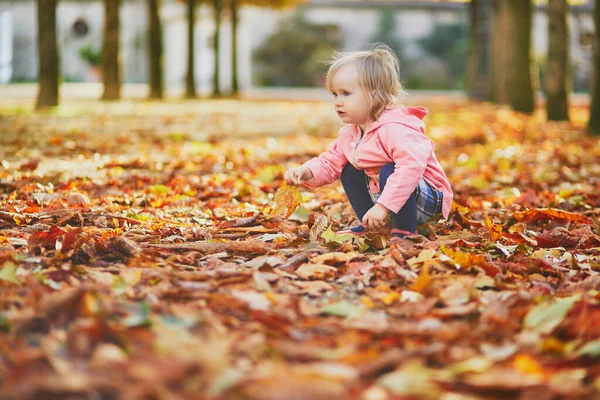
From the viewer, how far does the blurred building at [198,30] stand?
141 ft

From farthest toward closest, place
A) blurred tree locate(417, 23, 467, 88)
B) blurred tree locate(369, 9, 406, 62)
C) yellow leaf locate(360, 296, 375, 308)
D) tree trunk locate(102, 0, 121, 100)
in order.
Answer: blurred tree locate(369, 9, 406, 62) < blurred tree locate(417, 23, 467, 88) < tree trunk locate(102, 0, 121, 100) < yellow leaf locate(360, 296, 375, 308)

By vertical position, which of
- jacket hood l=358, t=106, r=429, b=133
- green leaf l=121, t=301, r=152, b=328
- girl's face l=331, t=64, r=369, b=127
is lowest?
green leaf l=121, t=301, r=152, b=328

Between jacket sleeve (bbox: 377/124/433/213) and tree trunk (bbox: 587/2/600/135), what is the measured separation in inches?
312

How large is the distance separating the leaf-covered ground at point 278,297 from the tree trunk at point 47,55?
880cm

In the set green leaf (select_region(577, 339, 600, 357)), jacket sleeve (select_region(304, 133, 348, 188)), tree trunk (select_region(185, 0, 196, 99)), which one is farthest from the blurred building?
green leaf (select_region(577, 339, 600, 357))

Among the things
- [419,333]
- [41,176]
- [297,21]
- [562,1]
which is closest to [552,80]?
[562,1]

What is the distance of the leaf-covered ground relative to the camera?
6.31 feet

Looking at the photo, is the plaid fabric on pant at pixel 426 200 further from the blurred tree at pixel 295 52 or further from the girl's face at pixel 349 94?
the blurred tree at pixel 295 52

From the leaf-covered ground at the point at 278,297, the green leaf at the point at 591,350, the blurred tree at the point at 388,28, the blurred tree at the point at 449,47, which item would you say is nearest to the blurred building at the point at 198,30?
the blurred tree at the point at 388,28

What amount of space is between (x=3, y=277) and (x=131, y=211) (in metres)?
1.80

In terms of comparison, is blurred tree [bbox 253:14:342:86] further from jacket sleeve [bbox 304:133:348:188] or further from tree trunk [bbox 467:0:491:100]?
jacket sleeve [bbox 304:133:348:188]

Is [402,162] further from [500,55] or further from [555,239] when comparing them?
[500,55]

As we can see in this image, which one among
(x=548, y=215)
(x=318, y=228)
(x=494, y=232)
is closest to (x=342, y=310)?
(x=318, y=228)

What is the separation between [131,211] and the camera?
15.1 feet
